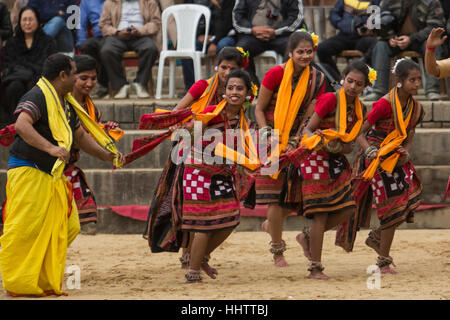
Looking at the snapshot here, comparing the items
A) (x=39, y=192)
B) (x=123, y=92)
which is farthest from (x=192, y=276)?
(x=123, y=92)

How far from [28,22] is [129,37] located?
142cm

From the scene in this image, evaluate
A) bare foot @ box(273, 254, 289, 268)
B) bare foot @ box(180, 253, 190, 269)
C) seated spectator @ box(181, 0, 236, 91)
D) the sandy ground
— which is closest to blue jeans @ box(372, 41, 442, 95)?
seated spectator @ box(181, 0, 236, 91)

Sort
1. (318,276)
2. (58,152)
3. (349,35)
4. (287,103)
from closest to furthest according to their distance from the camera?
(58,152), (318,276), (287,103), (349,35)

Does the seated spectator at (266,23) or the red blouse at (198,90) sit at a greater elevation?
the seated spectator at (266,23)

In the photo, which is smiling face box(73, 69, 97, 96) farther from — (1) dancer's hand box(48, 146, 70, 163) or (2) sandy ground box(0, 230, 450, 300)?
(2) sandy ground box(0, 230, 450, 300)

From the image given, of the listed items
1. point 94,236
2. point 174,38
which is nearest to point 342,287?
point 94,236

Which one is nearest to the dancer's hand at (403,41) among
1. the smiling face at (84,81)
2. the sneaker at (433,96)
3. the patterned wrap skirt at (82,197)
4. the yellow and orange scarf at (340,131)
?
the sneaker at (433,96)

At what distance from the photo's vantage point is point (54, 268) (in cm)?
655

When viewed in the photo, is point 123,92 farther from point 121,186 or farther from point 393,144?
point 393,144

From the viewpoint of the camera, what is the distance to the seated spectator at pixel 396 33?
1095cm

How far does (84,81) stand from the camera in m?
7.30

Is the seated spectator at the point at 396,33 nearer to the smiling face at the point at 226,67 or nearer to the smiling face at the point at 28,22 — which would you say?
the smiling face at the point at 226,67

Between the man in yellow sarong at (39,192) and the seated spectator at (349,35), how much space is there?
18.3ft

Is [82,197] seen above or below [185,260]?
above
